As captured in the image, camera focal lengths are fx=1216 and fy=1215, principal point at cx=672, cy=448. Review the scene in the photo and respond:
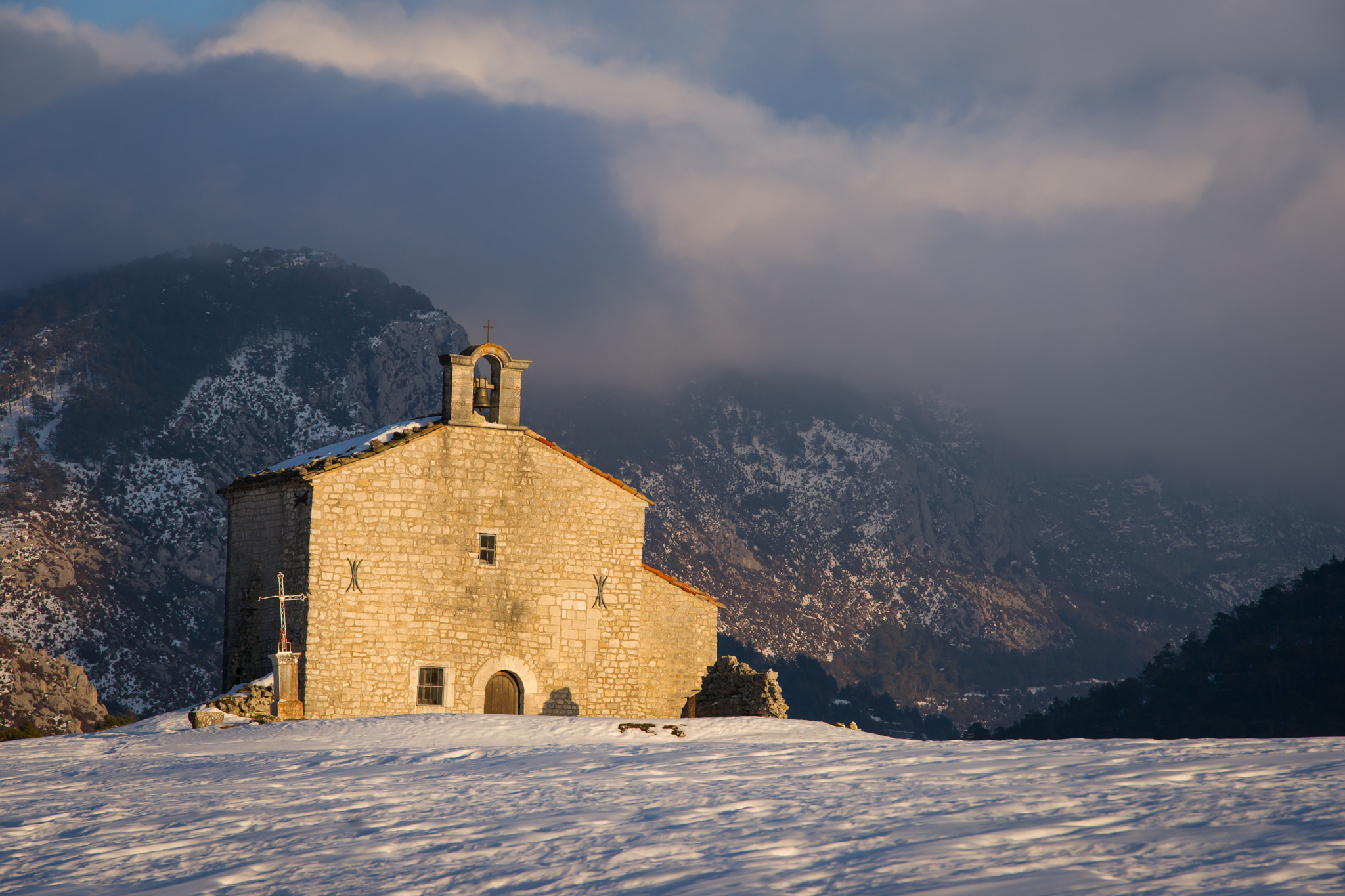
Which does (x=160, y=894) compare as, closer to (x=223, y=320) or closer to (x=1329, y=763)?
(x=1329, y=763)

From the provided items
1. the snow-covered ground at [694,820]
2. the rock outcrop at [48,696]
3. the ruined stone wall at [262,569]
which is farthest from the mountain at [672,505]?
the snow-covered ground at [694,820]

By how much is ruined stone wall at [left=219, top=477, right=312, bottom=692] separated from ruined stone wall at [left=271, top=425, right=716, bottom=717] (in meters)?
0.31

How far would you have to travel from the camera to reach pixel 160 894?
24.8 ft

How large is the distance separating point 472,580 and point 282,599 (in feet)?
11.5

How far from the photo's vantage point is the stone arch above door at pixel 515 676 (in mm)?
22969

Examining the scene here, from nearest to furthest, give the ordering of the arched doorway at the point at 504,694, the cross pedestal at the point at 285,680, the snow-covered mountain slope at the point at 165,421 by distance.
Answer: the cross pedestal at the point at 285,680
the arched doorway at the point at 504,694
the snow-covered mountain slope at the point at 165,421

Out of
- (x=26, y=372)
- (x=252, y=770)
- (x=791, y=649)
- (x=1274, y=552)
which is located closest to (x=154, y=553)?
(x=26, y=372)

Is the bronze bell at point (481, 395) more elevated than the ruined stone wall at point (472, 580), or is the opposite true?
the bronze bell at point (481, 395)

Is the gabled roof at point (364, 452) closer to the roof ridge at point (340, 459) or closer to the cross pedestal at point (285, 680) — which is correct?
the roof ridge at point (340, 459)

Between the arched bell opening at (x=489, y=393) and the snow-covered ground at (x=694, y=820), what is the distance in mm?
11486

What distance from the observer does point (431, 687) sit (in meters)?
22.8

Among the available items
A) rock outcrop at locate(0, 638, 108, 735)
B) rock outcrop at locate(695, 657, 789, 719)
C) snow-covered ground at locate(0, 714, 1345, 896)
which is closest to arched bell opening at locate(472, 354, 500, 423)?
rock outcrop at locate(695, 657, 789, 719)

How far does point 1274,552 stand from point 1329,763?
152830 millimetres

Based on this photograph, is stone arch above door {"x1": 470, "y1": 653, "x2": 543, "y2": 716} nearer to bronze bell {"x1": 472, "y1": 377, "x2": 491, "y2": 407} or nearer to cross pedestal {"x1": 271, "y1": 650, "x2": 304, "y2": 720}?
cross pedestal {"x1": 271, "y1": 650, "x2": 304, "y2": 720}
